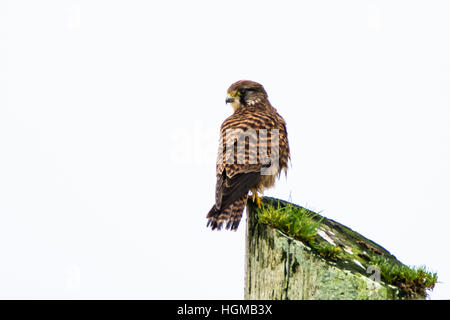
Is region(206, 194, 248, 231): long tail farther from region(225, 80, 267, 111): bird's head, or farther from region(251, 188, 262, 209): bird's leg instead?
region(225, 80, 267, 111): bird's head

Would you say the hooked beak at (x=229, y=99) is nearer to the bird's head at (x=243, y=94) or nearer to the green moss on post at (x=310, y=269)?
the bird's head at (x=243, y=94)

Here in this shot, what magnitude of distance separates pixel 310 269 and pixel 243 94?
268 centimetres

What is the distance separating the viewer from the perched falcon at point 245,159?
444cm

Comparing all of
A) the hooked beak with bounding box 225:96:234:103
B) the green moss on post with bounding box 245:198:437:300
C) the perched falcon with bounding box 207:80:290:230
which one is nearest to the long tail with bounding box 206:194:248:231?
the perched falcon with bounding box 207:80:290:230

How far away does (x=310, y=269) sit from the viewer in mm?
3623

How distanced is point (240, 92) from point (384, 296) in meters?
2.97

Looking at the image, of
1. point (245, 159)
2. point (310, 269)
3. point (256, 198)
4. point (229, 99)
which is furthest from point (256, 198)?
point (229, 99)

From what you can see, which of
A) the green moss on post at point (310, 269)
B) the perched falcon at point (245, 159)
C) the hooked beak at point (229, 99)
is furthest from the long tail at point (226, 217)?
the hooked beak at point (229, 99)

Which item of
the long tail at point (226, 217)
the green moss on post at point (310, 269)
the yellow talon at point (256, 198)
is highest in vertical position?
the yellow talon at point (256, 198)

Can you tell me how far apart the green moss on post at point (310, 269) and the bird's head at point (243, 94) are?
77.2 inches

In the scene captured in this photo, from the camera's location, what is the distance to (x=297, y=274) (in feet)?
12.0

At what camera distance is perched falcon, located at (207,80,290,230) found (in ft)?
14.6

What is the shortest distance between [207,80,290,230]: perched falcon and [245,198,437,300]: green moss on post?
1.15 feet
